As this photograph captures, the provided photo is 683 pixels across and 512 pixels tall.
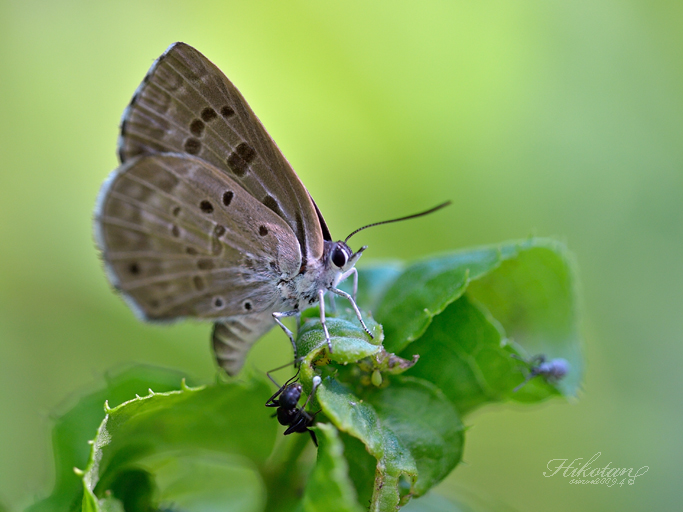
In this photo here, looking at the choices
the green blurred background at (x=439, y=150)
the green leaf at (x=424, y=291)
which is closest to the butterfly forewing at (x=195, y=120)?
the green leaf at (x=424, y=291)

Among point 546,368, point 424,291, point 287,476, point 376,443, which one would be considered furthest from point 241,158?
point 546,368

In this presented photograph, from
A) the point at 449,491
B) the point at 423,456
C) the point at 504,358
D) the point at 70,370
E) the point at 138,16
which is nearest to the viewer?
the point at 423,456

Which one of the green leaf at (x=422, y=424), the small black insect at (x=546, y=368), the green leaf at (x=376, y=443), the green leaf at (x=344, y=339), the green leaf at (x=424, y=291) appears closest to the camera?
the green leaf at (x=376, y=443)

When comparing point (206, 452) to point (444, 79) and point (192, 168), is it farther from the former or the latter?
point (444, 79)

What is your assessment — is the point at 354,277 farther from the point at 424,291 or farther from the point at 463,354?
the point at 463,354

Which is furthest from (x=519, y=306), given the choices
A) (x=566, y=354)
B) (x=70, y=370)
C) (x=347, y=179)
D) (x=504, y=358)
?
(x=70, y=370)

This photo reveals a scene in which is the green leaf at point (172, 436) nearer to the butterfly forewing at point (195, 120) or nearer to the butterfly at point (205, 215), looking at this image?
the butterfly at point (205, 215)
